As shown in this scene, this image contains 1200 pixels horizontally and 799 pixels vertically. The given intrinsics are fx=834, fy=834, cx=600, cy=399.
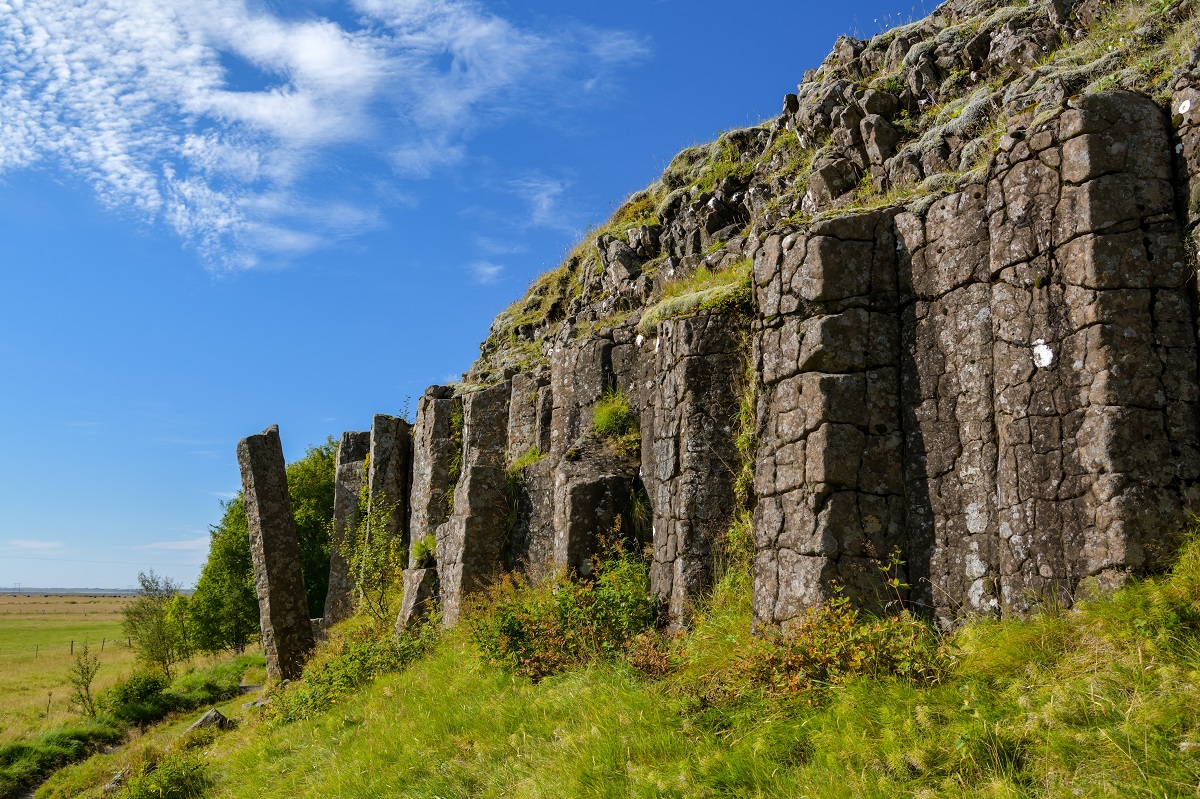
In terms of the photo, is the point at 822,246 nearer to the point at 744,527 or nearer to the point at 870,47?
the point at 744,527

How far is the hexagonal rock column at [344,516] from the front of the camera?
24891 mm

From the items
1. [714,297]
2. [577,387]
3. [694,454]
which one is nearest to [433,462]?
[577,387]

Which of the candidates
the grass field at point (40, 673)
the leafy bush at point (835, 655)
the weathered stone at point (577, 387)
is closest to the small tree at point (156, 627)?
the grass field at point (40, 673)

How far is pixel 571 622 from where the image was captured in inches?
428

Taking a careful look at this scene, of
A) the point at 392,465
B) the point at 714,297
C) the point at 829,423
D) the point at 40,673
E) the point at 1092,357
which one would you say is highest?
the point at 714,297

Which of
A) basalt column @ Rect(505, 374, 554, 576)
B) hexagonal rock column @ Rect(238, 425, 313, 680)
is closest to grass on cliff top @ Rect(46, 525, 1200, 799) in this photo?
basalt column @ Rect(505, 374, 554, 576)

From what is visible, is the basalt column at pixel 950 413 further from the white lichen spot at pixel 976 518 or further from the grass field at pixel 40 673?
the grass field at pixel 40 673

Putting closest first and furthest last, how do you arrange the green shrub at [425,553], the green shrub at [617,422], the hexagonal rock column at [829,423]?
the hexagonal rock column at [829,423]
the green shrub at [617,422]
the green shrub at [425,553]

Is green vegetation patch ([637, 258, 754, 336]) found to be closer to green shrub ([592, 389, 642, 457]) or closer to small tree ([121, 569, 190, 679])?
green shrub ([592, 389, 642, 457])

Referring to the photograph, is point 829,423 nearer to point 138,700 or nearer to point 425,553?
point 425,553

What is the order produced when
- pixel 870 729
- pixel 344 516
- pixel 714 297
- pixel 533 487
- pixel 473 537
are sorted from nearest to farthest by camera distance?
pixel 870 729
pixel 714 297
pixel 473 537
pixel 533 487
pixel 344 516

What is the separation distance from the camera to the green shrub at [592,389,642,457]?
1376cm

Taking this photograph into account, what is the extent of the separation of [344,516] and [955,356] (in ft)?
73.0

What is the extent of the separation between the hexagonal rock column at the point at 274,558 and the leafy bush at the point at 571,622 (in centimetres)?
992
